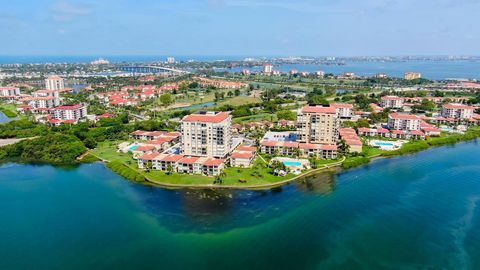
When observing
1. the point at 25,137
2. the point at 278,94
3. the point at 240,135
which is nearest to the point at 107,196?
the point at 240,135

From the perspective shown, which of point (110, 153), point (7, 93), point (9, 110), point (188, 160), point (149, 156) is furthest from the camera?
point (7, 93)

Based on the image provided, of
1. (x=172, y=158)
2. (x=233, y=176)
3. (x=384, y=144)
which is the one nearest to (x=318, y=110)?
(x=384, y=144)

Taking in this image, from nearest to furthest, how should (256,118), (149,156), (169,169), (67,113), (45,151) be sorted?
(169,169)
(149,156)
(45,151)
(67,113)
(256,118)

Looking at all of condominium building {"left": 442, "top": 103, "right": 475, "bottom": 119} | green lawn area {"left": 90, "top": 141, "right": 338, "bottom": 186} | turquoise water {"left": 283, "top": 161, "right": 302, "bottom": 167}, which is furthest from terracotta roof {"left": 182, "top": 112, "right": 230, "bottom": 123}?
condominium building {"left": 442, "top": 103, "right": 475, "bottom": 119}

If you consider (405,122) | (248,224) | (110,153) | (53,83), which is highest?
(53,83)

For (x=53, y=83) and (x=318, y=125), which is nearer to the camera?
(x=318, y=125)

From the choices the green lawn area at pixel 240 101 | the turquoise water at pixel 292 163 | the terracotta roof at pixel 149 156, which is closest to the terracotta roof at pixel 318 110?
the turquoise water at pixel 292 163

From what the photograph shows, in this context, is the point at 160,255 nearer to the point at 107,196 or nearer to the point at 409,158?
the point at 107,196

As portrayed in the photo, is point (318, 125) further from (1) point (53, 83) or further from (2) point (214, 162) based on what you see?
(1) point (53, 83)
